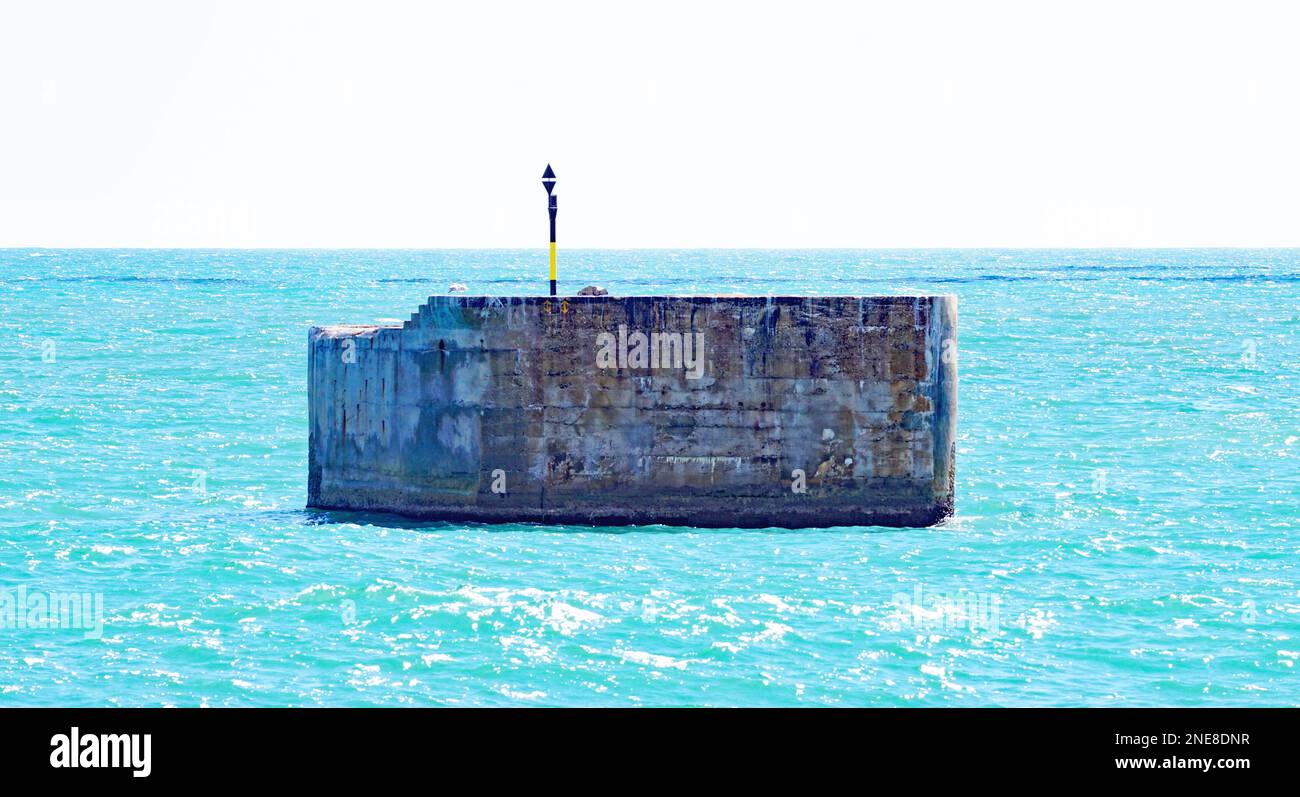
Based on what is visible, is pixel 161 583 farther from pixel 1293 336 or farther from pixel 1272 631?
pixel 1293 336

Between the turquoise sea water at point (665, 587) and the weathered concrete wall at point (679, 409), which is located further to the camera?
the weathered concrete wall at point (679, 409)

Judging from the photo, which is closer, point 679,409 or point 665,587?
point 665,587

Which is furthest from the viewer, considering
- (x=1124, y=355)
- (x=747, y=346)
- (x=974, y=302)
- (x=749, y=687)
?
(x=974, y=302)

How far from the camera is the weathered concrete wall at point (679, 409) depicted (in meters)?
20.9

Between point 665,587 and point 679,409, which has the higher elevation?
point 679,409

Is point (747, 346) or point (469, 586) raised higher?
point (747, 346)

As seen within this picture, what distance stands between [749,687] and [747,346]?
673 centimetres

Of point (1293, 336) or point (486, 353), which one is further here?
point (1293, 336)

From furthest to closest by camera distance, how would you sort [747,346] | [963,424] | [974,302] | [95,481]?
[974,302]
[963,424]
[95,481]
[747,346]

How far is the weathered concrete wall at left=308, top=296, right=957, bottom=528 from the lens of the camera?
20.9 m

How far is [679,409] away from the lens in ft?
69.3

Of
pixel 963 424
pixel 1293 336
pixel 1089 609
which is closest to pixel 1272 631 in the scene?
pixel 1089 609

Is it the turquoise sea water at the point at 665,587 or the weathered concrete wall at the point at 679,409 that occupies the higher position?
the weathered concrete wall at the point at 679,409

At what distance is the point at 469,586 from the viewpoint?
62.6 feet
